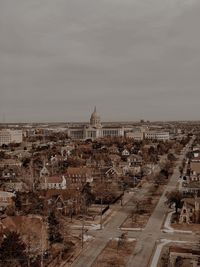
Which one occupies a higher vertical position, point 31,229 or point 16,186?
point 31,229

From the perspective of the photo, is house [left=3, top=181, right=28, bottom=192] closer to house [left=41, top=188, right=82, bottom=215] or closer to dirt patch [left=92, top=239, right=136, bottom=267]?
house [left=41, top=188, right=82, bottom=215]

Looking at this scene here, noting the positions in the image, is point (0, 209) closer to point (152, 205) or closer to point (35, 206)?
point (35, 206)

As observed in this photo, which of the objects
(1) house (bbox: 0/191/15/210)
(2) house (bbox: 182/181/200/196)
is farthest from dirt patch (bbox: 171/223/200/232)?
(1) house (bbox: 0/191/15/210)

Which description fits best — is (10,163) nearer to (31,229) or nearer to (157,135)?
(31,229)

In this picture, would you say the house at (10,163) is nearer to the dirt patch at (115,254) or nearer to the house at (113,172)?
the house at (113,172)

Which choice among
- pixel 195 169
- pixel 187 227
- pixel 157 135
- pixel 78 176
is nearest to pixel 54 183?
pixel 78 176

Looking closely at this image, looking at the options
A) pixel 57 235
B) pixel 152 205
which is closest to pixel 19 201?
pixel 57 235
